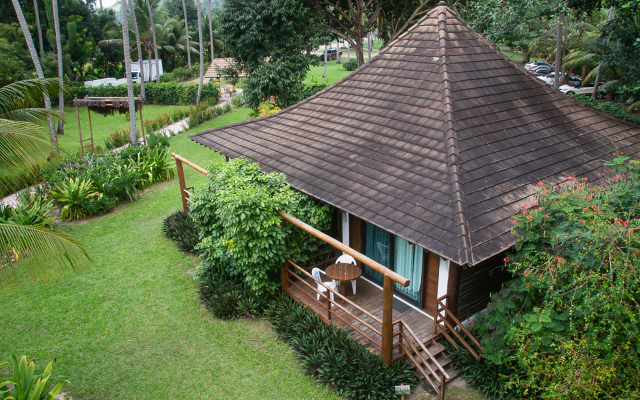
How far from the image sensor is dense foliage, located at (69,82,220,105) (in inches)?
1341

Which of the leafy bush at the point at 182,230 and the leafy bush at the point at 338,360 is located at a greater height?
the leafy bush at the point at 182,230

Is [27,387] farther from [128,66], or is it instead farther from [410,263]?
[128,66]

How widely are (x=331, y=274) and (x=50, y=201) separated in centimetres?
1003

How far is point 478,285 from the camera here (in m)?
8.03

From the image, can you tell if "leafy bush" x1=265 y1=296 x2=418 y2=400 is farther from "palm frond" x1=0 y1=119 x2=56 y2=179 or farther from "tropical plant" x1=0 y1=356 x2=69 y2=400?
"palm frond" x1=0 y1=119 x2=56 y2=179

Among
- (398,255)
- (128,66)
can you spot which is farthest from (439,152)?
(128,66)

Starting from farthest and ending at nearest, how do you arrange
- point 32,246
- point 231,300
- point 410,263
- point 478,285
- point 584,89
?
point 584,89 < point 231,300 < point 410,263 < point 478,285 < point 32,246

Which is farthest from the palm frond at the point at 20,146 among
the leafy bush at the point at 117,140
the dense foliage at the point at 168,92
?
the dense foliage at the point at 168,92

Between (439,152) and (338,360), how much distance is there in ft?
13.1

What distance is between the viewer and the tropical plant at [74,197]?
1362 centimetres

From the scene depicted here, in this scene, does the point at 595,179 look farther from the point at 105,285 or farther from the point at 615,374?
the point at 105,285

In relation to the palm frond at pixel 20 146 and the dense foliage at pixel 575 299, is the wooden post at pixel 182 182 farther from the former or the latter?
the dense foliage at pixel 575 299

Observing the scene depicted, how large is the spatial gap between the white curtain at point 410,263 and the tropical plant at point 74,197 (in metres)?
10.1

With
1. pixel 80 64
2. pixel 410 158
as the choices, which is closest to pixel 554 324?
pixel 410 158
